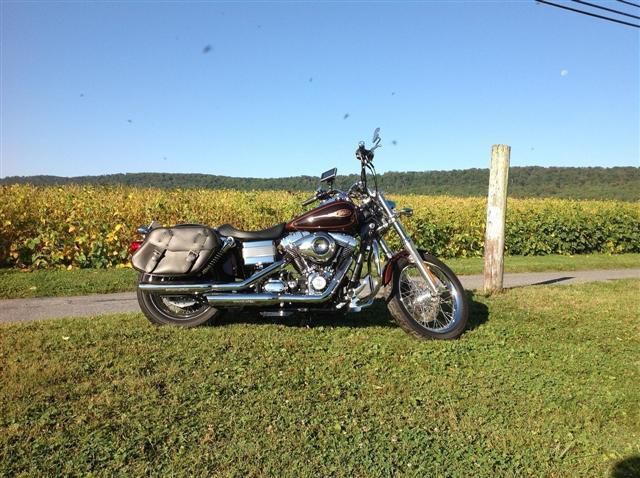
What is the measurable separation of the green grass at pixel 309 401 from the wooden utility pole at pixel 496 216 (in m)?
2.27

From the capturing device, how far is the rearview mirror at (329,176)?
18.2 feet

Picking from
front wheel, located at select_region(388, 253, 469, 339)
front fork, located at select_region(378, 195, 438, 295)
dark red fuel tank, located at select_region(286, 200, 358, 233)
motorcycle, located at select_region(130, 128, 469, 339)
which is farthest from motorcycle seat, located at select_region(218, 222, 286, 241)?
front wheel, located at select_region(388, 253, 469, 339)

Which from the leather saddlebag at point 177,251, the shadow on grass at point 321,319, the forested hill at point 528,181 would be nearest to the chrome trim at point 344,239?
the shadow on grass at point 321,319

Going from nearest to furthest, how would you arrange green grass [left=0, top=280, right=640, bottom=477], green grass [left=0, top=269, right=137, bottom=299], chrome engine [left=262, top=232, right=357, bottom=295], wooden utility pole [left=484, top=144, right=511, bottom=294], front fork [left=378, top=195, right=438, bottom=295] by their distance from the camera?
green grass [left=0, top=280, right=640, bottom=477], chrome engine [left=262, top=232, right=357, bottom=295], front fork [left=378, top=195, right=438, bottom=295], green grass [left=0, top=269, right=137, bottom=299], wooden utility pole [left=484, top=144, right=511, bottom=294]

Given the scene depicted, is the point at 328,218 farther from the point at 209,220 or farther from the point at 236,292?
the point at 209,220

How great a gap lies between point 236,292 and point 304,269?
0.70 meters

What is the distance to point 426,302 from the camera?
5699mm

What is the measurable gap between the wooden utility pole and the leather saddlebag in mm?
4548

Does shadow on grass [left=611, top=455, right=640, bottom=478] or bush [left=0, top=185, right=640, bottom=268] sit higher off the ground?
bush [left=0, top=185, right=640, bottom=268]

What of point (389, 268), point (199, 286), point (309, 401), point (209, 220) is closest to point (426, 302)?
point (389, 268)

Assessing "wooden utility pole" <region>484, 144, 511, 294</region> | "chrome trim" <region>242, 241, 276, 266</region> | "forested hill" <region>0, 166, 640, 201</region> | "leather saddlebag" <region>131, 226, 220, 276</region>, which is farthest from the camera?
"forested hill" <region>0, 166, 640, 201</region>

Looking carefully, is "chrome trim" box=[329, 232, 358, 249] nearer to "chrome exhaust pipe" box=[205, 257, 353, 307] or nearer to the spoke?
"chrome exhaust pipe" box=[205, 257, 353, 307]

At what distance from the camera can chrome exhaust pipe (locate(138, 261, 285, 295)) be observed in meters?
5.29

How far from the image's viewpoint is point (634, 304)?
25.8 ft
